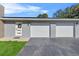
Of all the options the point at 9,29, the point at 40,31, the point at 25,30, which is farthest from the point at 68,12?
the point at 9,29

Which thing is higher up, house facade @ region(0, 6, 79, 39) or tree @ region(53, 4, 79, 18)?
tree @ region(53, 4, 79, 18)

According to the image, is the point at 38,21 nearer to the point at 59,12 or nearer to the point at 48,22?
the point at 48,22

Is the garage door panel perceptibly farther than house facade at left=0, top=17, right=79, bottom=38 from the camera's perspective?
Yes

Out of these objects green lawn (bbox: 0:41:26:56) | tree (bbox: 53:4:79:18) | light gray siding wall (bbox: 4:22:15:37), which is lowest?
green lawn (bbox: 0:41:26:56)

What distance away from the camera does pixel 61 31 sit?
93.3 ft

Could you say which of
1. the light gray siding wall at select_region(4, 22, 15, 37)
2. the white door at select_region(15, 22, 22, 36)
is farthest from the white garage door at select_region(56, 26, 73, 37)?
the light gray siding wall at select_region(4, 22, 15, 37)

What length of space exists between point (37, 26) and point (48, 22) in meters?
1.57

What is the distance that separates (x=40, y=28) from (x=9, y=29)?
13.5 ft

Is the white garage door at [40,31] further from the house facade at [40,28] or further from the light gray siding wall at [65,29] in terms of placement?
the light gray siding wall at [65,29]

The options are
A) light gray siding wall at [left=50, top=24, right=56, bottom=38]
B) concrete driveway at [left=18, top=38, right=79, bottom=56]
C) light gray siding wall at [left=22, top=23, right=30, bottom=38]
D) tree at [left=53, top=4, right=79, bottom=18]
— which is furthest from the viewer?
tree at [left=53, top=4, right=79, bottom=18]

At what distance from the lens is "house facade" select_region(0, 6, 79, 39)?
91.5ft

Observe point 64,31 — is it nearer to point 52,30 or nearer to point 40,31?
point 52,30

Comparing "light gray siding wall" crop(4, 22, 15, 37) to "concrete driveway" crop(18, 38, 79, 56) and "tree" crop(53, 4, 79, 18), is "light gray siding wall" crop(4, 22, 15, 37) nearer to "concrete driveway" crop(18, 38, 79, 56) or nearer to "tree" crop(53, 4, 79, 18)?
"concrete driveway" crop(18, 38, 79, 56)

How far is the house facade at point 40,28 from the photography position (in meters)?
27.9
